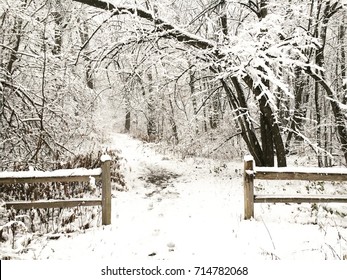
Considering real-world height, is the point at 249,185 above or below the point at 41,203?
above

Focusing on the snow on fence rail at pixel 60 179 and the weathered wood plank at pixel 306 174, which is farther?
the weathered wood plank at pixel 306 174

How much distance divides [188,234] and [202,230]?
32cm

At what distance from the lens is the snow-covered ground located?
4605 mm

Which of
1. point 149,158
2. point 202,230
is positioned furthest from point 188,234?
point 149,158

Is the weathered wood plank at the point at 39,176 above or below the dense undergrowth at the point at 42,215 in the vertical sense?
above

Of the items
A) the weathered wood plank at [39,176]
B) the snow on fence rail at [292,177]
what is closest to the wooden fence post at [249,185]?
the snow on fence rail at [292,177]

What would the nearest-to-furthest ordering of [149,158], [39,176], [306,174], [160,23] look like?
[39,176], [306,174], [160,23], [149,158]

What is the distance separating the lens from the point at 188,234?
538 cm

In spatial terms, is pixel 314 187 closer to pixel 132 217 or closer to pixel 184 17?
pixel 132 217

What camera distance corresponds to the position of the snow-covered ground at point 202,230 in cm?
461

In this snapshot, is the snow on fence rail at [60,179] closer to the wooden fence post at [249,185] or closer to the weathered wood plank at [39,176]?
the weathered wood plank at [39,176]

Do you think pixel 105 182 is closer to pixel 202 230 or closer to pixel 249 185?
pixel 202 230

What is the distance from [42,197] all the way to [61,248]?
2502 millimetres

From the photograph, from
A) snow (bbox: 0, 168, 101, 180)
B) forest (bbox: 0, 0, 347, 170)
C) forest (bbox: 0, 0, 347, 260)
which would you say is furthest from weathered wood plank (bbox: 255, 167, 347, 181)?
snow (bbox: 0, 168, 101, 180)
